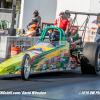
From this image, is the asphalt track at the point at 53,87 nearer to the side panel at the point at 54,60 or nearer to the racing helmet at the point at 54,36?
the side panel at the point at 54,60

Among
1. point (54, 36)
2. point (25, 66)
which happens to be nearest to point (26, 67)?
point (25, 66)

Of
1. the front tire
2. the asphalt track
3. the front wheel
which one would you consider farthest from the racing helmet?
the front wheel

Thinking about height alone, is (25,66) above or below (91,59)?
above

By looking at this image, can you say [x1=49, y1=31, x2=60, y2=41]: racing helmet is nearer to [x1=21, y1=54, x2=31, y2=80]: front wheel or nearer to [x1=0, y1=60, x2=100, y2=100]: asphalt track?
[x1=0, y1=60, x2=100, y2=100]: asphalt track

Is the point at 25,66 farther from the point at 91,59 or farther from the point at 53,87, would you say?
the point at 91,59

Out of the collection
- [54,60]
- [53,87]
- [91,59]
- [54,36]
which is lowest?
[53,87]

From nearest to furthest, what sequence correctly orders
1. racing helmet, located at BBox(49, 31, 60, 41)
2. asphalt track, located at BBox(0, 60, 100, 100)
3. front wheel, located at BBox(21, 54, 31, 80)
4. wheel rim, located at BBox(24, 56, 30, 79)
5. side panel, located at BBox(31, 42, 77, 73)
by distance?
asphalt track, located at BBox(0, 60, 100, 100) < front wheel, located at BBox(21, 54, 31, 80) < wheel rim, located at BBox(24, 56, 30, 79) < side panel, located at BBox(31, 42, 77, 73) < racing helmet, located at BBox(49, 31, 60, 41)

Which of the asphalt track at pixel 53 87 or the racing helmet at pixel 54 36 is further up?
the racing helmet at pixel 54 36

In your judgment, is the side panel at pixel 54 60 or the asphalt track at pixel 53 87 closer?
the asphalt track at pixel 53 87

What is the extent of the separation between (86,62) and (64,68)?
101cm

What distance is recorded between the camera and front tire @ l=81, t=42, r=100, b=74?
10203mm

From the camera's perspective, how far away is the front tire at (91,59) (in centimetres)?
1020

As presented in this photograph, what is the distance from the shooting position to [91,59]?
402 inches

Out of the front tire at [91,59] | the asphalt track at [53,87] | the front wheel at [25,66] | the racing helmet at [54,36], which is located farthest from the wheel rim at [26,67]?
the front tire at [91,59]
